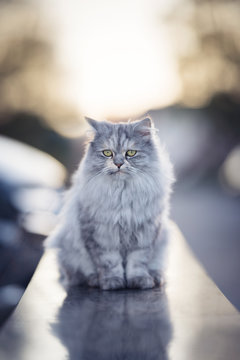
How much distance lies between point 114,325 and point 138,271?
43 cm

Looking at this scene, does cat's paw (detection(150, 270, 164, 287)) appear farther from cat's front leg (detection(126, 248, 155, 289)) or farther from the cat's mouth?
the cat's mouth

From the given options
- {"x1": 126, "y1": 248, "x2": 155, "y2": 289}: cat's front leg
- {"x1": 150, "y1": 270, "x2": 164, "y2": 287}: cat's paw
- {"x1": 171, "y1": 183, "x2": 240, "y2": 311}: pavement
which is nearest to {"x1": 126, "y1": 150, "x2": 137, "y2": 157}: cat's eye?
{"x1": 126, "y1": 248, "x2": 155, "y2": 289}: cat's front leg

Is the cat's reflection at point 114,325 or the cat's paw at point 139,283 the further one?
the cat's paw at point 139,283

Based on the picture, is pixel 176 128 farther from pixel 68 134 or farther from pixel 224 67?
pixel 68 134

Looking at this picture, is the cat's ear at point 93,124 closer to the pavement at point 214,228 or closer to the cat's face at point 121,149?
the cat's face at point 121,149

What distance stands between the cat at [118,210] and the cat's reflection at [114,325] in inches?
3.5

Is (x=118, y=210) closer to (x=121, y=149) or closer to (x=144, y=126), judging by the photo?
(x=121, y=149)

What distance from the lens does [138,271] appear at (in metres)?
1.77

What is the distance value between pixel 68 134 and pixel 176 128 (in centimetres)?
169

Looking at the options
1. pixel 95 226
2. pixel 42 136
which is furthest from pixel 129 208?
pixel 42 136

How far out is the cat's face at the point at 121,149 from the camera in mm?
1722

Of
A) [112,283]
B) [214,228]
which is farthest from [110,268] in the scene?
[214,228]

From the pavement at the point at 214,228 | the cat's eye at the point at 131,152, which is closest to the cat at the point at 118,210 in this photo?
the cat's eye at the point at 131,152

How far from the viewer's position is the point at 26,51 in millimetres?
5742
